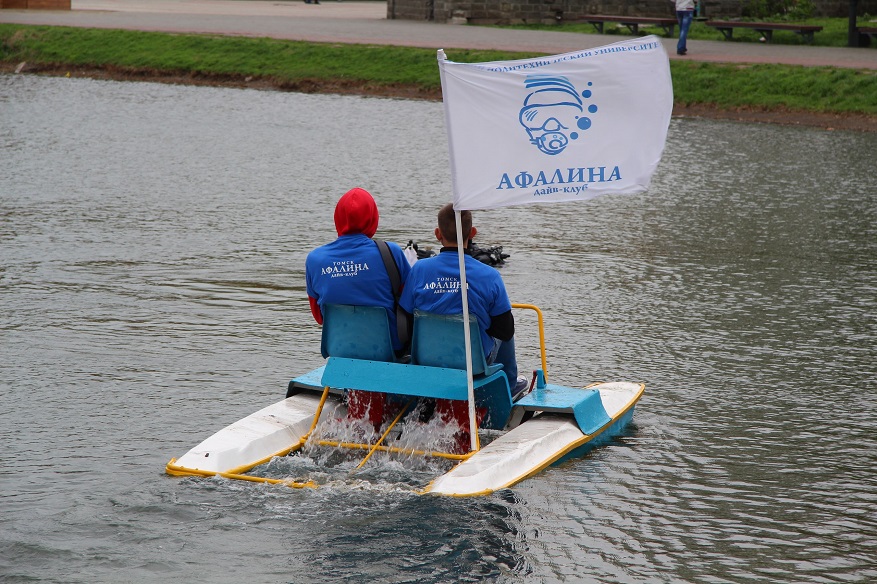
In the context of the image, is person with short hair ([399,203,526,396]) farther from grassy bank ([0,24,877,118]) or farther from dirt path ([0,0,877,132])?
grassy bank ([0,24,877,118])

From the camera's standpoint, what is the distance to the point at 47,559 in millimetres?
5488

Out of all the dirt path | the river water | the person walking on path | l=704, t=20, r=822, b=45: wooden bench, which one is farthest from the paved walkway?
the river water

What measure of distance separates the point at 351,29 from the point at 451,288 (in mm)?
28003

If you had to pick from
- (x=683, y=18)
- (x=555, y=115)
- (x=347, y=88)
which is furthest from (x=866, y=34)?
(x=555, y=115)

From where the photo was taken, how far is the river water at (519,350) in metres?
5.73

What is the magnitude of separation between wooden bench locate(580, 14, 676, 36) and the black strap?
24980 millimetres

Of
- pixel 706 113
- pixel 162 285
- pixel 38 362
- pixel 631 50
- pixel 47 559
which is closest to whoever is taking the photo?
pixel 47 559

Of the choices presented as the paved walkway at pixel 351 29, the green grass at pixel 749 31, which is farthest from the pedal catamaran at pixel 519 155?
the green grass at pixel 749 31

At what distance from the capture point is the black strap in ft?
22.7

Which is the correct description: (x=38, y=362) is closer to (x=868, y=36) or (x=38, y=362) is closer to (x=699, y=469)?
(x=699, y=469)

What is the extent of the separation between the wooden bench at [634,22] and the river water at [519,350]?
12.1 meters

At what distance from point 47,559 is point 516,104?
3.33 meters

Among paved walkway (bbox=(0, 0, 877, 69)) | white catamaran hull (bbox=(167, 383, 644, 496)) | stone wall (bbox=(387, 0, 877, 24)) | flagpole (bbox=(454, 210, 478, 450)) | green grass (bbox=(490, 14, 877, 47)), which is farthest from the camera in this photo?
stone wall (bbox=(387, 0, 877, 24))

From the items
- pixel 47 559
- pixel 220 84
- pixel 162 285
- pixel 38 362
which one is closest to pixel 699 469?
pixel 47 559
